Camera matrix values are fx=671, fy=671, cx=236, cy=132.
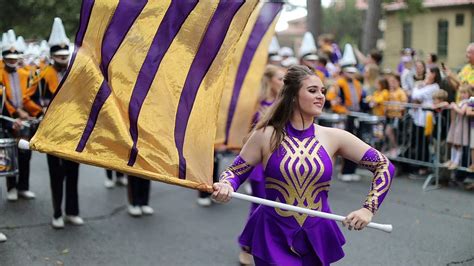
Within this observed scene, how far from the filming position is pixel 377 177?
3.69 meters

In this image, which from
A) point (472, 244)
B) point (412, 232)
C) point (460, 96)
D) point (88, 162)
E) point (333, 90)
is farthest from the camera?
point (333, 90)

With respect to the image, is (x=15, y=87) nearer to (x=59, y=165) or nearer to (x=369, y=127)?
(x=59, y=165)

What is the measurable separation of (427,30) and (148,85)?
2849 centimetres

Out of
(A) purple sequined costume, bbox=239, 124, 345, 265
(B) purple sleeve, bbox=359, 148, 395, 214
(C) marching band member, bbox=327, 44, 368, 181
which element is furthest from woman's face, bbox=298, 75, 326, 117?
(C) marching band member, bbox=327, 44, 368, 181

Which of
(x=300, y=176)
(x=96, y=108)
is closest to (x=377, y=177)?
(x=300, y=176)

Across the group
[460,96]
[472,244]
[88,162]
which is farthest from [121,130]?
[460,96]

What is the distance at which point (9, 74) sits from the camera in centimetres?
787

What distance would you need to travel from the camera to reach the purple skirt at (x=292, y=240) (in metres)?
3.75

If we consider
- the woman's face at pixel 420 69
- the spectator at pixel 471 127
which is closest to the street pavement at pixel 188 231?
the spectator at pixel 471 127

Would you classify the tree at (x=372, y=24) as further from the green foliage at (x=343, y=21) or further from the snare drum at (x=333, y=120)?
the green foliage at (x=343, y=21)

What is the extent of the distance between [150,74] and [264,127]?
750 mm

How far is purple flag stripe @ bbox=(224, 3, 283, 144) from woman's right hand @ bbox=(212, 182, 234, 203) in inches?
157

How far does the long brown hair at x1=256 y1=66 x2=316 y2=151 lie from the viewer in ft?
12.5

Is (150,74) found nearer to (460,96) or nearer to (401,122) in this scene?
(460,96)
